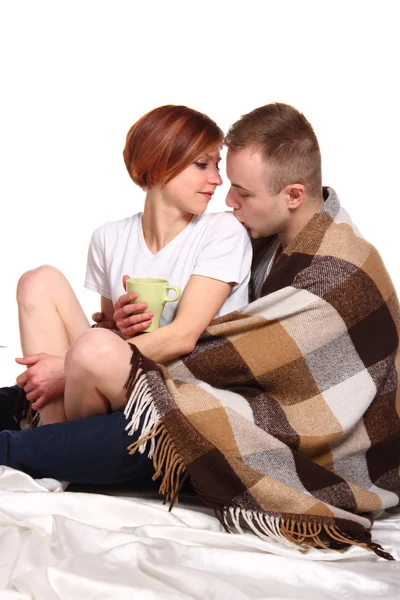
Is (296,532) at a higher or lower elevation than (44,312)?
Answer: lower

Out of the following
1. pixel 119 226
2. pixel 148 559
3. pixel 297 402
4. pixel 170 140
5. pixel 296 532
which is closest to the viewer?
pixel 148 559

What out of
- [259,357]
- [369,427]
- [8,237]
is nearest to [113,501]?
[259,357]

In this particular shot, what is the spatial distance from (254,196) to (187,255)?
9.2 inches

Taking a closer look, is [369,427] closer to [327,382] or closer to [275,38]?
[327,382]

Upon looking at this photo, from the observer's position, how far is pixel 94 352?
2.01 meters

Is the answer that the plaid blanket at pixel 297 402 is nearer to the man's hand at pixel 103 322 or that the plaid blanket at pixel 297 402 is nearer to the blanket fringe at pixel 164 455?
the blanket fringe at pixel 164 455

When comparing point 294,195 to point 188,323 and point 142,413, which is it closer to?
point 188,323

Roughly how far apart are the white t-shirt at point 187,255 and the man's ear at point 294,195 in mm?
150

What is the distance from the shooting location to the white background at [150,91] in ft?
15.3

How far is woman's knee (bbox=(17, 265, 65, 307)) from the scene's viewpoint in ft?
7.75

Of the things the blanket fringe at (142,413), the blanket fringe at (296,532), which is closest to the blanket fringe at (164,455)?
the blanket fringe at (142,413)

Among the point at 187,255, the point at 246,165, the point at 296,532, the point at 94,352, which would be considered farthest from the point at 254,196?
the point at 296,532

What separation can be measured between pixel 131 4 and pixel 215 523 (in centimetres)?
346

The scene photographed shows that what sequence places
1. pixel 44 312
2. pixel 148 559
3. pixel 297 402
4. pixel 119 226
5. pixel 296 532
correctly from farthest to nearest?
pixel 119 226, pixel 44 312, pixel 297 402, pixel 296 532, pixel 148 559
